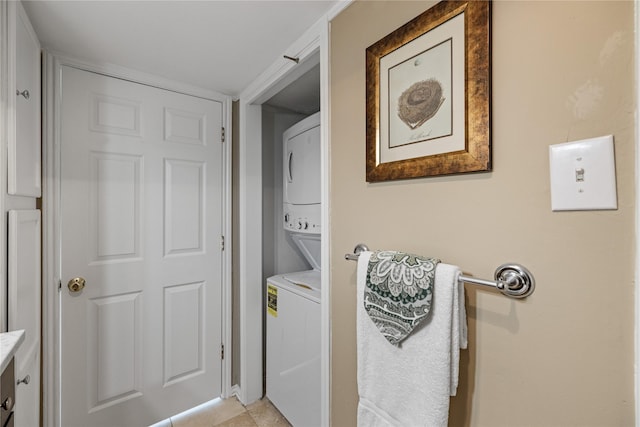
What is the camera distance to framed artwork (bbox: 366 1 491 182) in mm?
748

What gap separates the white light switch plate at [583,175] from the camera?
1.84ft

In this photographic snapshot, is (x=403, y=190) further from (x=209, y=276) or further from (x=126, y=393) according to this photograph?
(x=126, y=393)

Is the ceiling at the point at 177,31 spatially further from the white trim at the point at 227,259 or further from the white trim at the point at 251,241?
the white trim at the point at 227,259

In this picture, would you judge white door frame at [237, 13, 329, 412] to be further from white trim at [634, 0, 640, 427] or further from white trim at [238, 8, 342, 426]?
→ white trim at [634, 0, 640, 427]

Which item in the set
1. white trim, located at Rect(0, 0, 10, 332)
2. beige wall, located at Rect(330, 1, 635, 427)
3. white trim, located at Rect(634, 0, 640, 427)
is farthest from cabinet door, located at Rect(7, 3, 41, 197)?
white trim, located at Rect(634, 0, 640, 427)

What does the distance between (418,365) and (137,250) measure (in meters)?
1.60

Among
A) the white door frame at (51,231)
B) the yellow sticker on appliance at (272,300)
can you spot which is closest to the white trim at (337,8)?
the white door frame at (51,231)

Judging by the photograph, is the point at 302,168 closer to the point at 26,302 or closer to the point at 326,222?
the point at 326,222

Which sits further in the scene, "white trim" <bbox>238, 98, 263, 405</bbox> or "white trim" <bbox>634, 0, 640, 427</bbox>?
"white trim" <bbox>238, 98, 263, 405</bbox>

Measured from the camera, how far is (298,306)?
162 centimetres

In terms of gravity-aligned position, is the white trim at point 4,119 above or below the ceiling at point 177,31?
below

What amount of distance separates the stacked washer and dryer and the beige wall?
818 millimetres

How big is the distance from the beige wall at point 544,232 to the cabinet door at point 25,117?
1346 mm

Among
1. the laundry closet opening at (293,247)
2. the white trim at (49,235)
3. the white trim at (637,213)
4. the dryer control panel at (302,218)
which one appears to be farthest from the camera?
the dryer control panel at (302,218)
